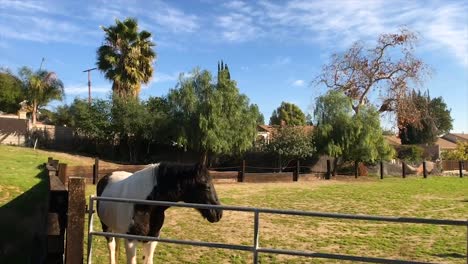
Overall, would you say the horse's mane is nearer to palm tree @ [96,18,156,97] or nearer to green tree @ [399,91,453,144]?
palm tree @ [96,18,156,97]

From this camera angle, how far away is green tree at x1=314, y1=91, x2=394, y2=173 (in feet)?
90.1

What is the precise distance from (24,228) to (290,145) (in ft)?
68.4

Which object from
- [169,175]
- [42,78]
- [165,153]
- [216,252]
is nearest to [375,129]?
[165,153]

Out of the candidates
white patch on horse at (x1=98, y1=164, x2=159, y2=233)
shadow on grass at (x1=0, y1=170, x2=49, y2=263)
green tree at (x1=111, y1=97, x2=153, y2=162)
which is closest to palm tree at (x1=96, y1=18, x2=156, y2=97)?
green tree at (x1=111, y1=97, x2=153, y2=162)

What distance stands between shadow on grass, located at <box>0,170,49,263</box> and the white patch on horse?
0.73 meters

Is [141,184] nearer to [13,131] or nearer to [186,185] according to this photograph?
[186,185]

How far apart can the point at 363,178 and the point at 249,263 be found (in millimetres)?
20838

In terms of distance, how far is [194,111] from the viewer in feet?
92.8

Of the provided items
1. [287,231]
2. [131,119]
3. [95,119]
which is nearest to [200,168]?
[287,231]

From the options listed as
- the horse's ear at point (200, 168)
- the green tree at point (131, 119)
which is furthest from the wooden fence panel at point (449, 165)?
the horse's ear at point (200, 168)

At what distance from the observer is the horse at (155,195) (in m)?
4.67

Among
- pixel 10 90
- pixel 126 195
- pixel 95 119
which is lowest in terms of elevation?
pixel 126 195

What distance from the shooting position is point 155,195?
4934 mm

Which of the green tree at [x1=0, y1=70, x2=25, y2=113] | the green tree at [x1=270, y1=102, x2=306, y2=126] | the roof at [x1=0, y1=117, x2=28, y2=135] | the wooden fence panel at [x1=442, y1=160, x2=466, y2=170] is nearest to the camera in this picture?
the roof at [x1=0, y1=117, x2=28, y2=135]
